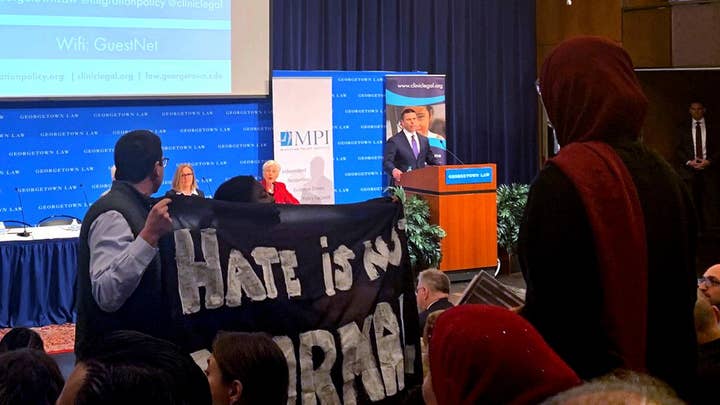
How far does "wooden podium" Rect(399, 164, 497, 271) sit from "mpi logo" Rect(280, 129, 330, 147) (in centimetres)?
172

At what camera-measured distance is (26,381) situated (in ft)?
5.16

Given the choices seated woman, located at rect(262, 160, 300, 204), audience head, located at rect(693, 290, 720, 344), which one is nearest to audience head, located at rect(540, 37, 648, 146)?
audience head, located at rect(693, 290, 720, 344)

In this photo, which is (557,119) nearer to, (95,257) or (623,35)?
(95,257)

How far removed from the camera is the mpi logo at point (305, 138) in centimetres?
879

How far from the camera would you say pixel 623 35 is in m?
9.84

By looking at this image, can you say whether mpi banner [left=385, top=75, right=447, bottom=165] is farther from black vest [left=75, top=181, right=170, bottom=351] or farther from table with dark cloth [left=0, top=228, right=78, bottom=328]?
black vest [left=75, top=181, right=170, bottom=351]

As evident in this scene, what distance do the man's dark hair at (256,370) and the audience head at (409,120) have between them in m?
7.54

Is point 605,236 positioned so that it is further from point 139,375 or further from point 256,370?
point 139,375

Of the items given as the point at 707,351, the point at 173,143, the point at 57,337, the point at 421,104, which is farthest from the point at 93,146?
the point at 707,351

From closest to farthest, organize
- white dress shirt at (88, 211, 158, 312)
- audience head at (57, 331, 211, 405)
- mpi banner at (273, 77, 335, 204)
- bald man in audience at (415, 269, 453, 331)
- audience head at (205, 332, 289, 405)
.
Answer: audience head at (57, 331, 211, 405) < audience head at (205, 332, 289, 405) < white dress shirt at (88, 211, 158, 312) < bald man in audience at (415, 269, 453, 331) < mpi banner at (273, 77, 335, 204)

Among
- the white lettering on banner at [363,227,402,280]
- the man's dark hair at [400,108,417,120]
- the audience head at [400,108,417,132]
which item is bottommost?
the white lettering on banner at [363,227,402,280]

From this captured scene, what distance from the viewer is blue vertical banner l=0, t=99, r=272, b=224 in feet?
25.7

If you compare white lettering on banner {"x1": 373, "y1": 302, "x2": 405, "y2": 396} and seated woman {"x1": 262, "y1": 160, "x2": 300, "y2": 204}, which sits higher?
seated woman {"x1": 262, "y1": 160, "x2": 300, "y2": 204}

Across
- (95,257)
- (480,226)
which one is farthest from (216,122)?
(95,257)
